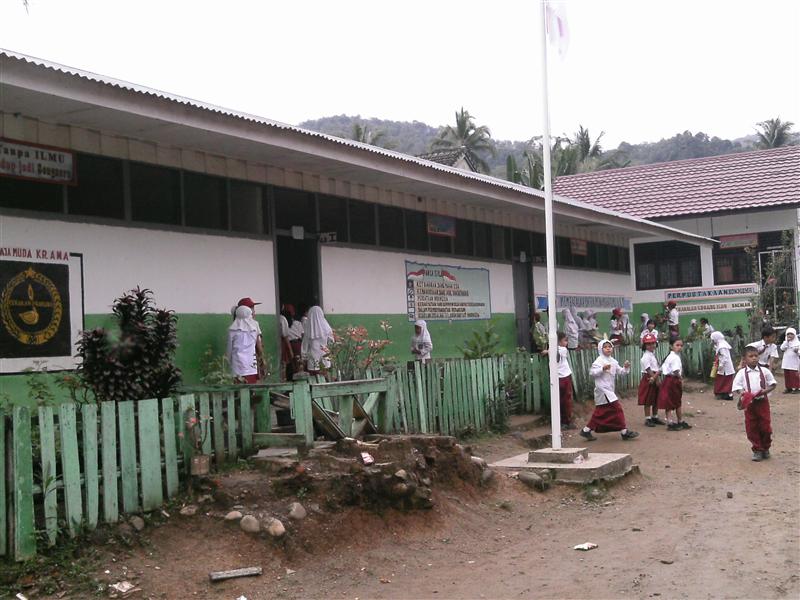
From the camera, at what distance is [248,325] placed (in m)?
10.7

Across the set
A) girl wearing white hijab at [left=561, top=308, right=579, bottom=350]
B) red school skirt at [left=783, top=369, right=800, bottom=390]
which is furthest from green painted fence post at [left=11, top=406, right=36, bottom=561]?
red school skirt at [left=783, top=369, right=800, bottom=390]

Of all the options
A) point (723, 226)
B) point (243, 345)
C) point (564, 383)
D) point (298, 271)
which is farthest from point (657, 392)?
point (723, 226)

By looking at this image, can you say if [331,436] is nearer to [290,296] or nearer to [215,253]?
[215,253]

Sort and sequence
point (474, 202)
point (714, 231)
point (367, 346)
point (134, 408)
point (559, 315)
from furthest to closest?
point (714, 231), point (559, 315), point (474, 202), point (367, 346), point (134, 408)

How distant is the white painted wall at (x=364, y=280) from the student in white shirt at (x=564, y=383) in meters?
2.81

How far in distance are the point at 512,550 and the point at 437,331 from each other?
8.46 metres

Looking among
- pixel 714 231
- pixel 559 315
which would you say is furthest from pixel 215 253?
pixel 714 231

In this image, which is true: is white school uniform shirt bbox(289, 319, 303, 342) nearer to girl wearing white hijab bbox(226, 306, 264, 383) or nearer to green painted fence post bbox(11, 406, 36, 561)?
girl wearing white hijab bbox(226, 306, 264, 383)

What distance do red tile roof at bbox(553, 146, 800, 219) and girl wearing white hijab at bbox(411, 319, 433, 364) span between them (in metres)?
13.1

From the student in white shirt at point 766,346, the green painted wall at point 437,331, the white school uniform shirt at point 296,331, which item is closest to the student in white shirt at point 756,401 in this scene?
the student in white shirt at point 766,346

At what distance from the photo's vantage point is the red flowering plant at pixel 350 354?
1033cm

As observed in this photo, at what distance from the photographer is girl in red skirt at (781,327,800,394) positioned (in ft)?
58.4

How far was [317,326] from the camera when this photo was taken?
1226 centimetres

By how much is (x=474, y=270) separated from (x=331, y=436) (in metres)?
9.08
